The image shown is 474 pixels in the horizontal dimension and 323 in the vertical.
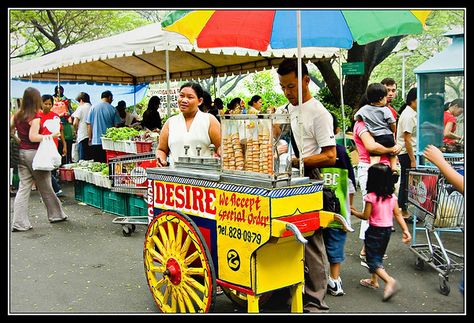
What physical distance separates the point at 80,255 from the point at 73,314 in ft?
6.32

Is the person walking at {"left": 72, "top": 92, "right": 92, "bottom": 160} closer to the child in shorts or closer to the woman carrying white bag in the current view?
the woman carrying white bag

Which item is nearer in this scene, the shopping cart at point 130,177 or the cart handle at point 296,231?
the cart handle at point 296,231

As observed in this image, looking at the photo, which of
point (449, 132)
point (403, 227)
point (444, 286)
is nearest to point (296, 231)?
point (403, 227)

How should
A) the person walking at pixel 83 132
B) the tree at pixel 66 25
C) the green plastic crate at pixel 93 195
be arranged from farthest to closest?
the tree at pixel 66 25 < the person walking at pixel 83 132 < the green plastic crate at pixel 93 195

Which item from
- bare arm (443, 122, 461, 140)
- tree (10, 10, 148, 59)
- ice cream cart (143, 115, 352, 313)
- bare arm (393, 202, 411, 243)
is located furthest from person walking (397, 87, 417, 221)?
tree (10, 10, 148, 59)

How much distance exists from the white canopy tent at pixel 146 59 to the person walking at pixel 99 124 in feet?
3.20

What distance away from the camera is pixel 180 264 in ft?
12.8

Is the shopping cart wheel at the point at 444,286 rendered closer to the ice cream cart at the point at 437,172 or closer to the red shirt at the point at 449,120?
the ice cream cart at the point at 437,172

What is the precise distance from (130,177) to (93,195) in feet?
7.46

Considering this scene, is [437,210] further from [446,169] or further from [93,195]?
[93,195]

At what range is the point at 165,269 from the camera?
13.4 ft

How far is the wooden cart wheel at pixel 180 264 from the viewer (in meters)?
3.67

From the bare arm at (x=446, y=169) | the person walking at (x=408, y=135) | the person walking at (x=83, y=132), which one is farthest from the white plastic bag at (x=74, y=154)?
the bare arm at (x=446, y=169)

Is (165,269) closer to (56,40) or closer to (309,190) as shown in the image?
(309,190)
